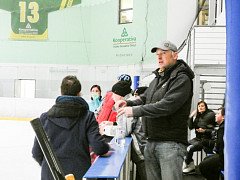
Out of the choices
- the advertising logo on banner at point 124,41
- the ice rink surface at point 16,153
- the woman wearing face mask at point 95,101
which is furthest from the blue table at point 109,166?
the advertising logo on banner at point 124,41

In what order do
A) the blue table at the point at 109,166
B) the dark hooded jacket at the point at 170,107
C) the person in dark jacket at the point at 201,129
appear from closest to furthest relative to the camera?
the blue table at the point at 109,166 → the dark hooded jacket at the point at 170,107 → the person in dark jacket at the point at 201,129

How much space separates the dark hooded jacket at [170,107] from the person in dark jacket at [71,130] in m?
0.30

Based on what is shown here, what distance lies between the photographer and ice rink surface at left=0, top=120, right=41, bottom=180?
457 cm

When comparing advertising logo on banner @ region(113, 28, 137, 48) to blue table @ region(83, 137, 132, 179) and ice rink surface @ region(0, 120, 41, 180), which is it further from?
blue table @ region(83, 137, 132, 179)

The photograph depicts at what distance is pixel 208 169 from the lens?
12.1ft

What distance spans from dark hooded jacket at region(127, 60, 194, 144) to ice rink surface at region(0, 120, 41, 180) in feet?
2.39

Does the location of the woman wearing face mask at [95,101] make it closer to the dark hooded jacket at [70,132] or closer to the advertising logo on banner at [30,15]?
the dark hooded jacket at [70,132]

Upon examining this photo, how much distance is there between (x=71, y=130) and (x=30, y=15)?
394 inches

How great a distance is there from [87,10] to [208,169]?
27.9ft

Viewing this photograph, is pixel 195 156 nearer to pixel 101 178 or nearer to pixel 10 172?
pixel 10 172

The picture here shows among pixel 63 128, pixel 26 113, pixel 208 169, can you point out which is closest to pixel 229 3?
pixel 63 128

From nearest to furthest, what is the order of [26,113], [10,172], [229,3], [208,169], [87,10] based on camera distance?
[229,3] → [208,169] → [10,172] → [26,113] → [87,10]

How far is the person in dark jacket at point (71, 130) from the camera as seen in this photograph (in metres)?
2.19

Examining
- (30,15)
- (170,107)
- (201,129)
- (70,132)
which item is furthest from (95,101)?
(30,15)
